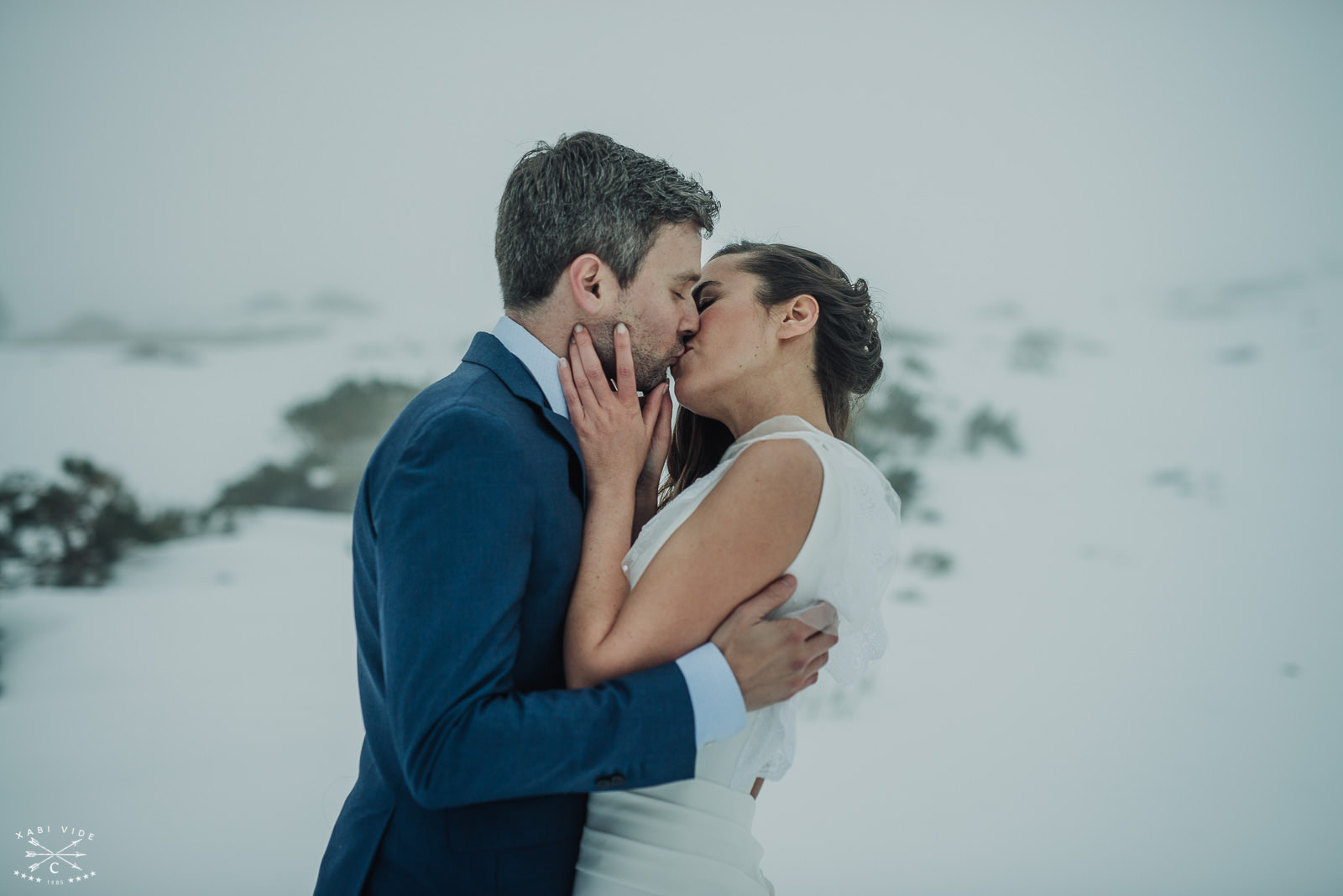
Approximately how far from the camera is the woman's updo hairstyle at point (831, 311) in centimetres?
161

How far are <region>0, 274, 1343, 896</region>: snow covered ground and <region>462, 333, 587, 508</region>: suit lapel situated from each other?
2.42 meters

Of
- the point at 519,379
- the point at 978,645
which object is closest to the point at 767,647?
the point at 519,379

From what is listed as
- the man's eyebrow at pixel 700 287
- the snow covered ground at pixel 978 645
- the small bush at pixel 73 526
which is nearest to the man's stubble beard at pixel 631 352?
the man's eyebrow at pixel 700 287

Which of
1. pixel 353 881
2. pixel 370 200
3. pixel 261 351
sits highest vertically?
pixel 370 200

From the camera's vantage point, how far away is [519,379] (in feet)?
3.96

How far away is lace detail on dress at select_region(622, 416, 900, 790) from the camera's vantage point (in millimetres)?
1297

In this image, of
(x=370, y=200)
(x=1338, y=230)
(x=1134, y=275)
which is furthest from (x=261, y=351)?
(x=1338, y=230)

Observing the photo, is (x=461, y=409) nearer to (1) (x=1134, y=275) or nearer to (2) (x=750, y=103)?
(2) (x=750, y=103)

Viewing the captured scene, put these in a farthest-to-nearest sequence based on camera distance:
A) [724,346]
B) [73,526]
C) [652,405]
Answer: [73,526], [724,346], [652,405]

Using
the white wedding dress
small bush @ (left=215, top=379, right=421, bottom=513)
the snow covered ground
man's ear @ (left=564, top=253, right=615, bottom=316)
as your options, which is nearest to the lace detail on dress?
the white wedding dress

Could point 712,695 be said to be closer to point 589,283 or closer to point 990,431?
point 589,283

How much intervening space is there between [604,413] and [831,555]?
15.9 inches

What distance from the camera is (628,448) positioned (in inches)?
50.1

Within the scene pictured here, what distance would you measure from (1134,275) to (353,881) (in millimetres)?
3939
